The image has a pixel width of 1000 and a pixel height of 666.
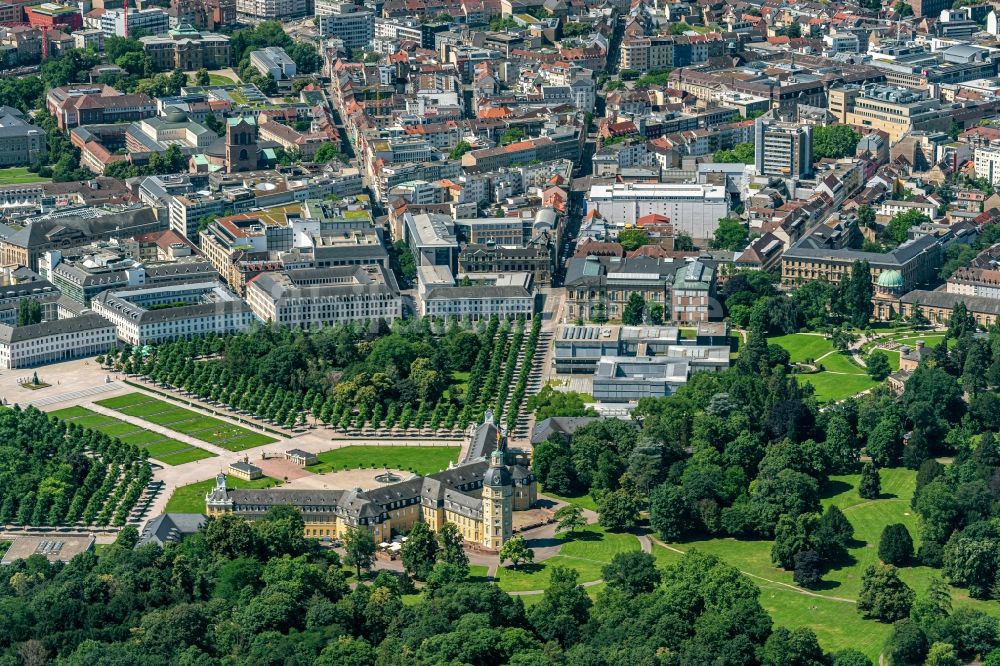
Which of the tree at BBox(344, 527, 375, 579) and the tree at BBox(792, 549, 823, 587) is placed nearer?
the tree at BBox(792, 549, 823, 587)

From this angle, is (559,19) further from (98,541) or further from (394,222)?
(98,541)

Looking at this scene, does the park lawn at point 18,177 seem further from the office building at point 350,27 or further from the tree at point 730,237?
the tree at point 730,237

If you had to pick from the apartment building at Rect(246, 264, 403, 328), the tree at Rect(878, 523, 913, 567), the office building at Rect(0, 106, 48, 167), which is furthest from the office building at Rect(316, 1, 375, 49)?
the tree at Rect(878, 523, 913, 567)

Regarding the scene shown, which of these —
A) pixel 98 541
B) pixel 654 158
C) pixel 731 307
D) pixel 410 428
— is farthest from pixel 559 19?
pixel 98 541

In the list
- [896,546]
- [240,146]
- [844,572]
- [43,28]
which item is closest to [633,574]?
[844,572]

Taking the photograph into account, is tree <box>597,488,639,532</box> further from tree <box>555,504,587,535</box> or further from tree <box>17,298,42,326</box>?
tree <box>17,298,42,326</box>

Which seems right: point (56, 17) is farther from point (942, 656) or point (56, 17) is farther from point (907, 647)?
Answer: point (942, 656)

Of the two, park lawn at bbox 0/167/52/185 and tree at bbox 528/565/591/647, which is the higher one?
park lawn at bbox 0/167/52/185
